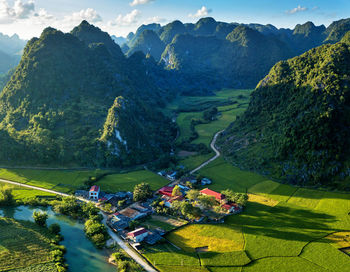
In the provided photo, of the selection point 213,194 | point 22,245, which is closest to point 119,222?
point 22,245

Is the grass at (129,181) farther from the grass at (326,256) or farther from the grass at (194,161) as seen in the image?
the grass at (326,256)

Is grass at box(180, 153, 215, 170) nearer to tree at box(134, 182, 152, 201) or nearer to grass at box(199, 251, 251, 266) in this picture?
tree at box(134, 182, 152, 201)

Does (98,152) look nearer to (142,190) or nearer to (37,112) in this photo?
(142,190)

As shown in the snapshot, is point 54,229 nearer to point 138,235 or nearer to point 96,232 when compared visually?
point 96,232

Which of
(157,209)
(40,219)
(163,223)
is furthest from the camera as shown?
(157,209)

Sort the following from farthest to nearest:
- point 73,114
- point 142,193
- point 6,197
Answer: point 73,114
point 142,193
point 6,197

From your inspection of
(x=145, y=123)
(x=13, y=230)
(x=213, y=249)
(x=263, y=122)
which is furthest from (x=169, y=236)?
(x=145, y=123)

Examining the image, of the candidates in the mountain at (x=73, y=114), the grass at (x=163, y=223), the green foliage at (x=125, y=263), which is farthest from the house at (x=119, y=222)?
the mountain at (x=73, y=114)

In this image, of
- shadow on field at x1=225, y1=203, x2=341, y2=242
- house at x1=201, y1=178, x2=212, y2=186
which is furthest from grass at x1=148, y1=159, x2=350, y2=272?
house at x1=201, y1=178, x2=212, y2=186
